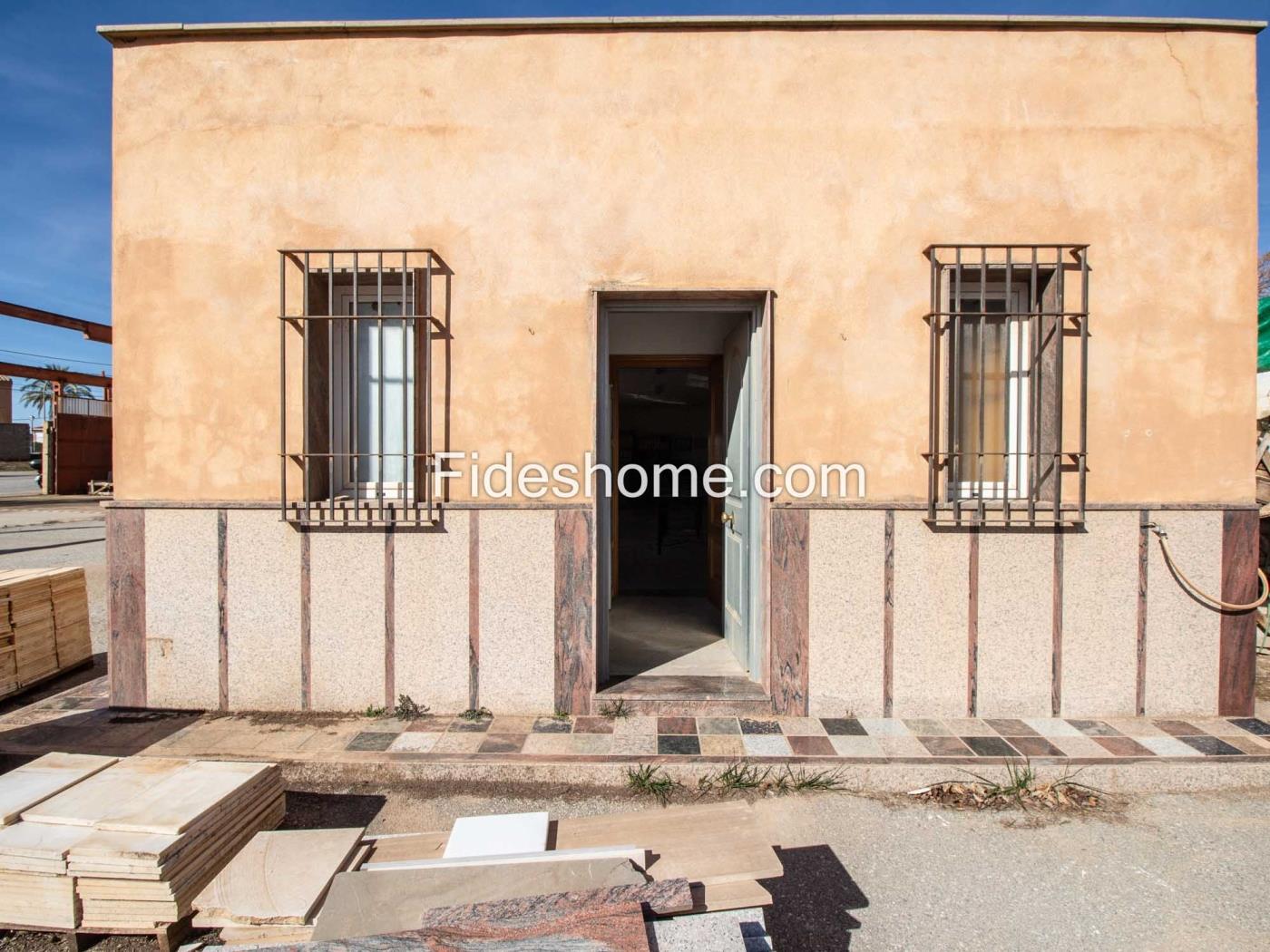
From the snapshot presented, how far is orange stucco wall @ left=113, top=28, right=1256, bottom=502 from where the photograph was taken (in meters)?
4.12

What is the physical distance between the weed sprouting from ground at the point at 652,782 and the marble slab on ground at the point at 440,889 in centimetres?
121

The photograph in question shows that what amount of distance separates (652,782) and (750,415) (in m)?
2.24

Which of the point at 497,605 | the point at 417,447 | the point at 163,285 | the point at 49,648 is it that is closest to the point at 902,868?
the point at 497,605

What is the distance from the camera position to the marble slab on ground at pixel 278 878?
2256 millimetres

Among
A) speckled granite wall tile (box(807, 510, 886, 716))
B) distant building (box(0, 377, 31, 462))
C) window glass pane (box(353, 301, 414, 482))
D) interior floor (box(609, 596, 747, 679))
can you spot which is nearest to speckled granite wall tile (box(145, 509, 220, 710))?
window glass pane (box(353, 301, 414, 482))

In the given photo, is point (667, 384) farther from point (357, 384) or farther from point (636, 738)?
point (636, 738)

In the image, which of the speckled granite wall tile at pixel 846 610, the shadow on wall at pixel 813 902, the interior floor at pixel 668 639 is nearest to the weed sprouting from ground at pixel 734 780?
the shadow on wall at pixel 813 902

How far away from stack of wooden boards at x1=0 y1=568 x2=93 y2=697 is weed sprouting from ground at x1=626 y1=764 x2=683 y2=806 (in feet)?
13.1

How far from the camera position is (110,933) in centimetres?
240

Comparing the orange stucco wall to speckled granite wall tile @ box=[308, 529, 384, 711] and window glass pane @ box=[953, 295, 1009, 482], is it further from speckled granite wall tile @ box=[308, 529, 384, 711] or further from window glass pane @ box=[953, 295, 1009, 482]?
speckled granite wall tile @ box=[308, 529, 384, 711]

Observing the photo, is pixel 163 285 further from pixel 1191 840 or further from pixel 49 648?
pixel 1191 840

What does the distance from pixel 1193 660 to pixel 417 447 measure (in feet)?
15.6

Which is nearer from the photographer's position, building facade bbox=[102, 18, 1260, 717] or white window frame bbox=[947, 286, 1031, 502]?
building facade bbox=[102, 18, 1260, 717]

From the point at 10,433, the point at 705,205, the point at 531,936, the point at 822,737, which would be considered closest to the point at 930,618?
the point at 822,737
